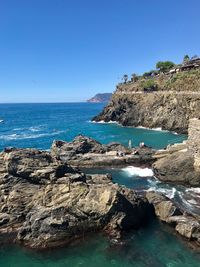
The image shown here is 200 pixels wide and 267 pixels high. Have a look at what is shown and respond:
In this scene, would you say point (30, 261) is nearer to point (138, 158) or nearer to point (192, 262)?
point (192, 262)

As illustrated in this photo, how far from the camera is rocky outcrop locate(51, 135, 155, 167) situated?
5781 centimetres

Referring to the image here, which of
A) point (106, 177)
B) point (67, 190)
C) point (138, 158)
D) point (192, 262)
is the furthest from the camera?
point (138, 158)

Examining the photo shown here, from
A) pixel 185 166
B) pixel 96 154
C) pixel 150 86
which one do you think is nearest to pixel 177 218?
pixel 185 166

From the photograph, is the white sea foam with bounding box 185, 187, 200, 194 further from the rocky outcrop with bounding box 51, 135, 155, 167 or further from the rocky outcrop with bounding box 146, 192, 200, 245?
the rocky outcrop with bounding box 51, 135, 155, 167

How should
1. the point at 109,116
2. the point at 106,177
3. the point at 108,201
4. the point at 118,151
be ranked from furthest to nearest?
the point at 109,116
the point at 118,151
the point at 106,177
the point at 108,201

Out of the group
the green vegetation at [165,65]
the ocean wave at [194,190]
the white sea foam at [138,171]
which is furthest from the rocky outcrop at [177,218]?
the green vegetation at [165,65]

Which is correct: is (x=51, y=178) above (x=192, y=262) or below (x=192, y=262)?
above

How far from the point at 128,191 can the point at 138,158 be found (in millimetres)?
22823

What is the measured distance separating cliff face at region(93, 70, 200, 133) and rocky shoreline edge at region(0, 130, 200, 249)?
65210 millimetres

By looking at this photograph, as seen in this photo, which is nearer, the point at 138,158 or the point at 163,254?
the point at 163,254

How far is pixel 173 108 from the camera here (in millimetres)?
107562

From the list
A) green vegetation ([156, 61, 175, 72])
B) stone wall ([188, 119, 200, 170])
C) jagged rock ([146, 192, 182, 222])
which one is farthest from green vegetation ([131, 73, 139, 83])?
jagged rock ([146, 192, 182, 222])

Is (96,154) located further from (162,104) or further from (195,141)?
(162,104)

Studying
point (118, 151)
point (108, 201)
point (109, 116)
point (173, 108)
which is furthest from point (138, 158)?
point (109, 116)
